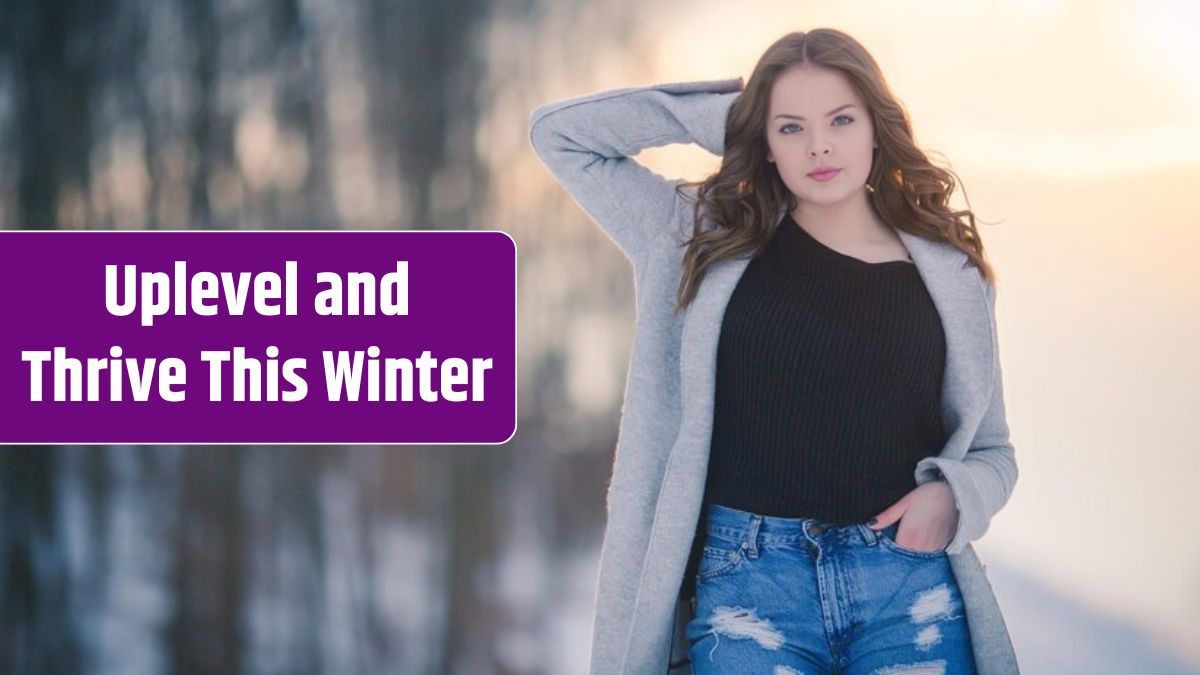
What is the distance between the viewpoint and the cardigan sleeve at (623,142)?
1537 mm

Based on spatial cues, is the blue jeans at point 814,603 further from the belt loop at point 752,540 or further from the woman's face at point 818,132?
the woman's face at point 818,132

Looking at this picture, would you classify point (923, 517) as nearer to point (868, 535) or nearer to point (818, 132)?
point (868, 535)

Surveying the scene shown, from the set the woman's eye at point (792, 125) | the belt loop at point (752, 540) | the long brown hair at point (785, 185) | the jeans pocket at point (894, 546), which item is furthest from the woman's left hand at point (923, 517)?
the woman's eye at point (792, 125)

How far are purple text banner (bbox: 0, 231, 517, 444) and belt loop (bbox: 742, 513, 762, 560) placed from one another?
1.07 metres

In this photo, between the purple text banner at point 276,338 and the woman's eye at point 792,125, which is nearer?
the woman's eye at point 792,125

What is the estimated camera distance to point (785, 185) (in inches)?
59.6

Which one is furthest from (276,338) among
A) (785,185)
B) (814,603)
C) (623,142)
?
(814,603)

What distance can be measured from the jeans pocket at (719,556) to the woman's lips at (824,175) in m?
0.41

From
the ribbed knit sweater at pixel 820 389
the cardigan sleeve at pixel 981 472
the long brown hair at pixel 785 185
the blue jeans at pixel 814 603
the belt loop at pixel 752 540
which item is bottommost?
the blue jeans at pixel 814 603

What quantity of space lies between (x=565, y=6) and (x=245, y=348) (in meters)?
0.88

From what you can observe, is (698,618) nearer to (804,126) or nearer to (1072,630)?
(804,126)

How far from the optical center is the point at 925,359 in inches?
56.9

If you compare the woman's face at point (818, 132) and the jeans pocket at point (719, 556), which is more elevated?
the woman's face at point (818, 132)

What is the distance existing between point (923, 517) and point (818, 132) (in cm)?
44
